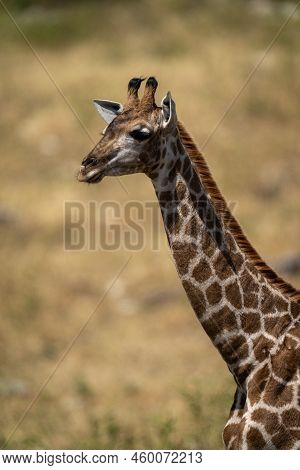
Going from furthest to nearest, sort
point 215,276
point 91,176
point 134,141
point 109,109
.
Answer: point 109,109
point 215,276
point 134,141
point 91,176

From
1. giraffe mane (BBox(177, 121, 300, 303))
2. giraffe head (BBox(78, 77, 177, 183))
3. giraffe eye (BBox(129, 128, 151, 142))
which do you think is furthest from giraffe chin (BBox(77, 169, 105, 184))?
giraffe mane (BBox(177, 121, 300, 303))

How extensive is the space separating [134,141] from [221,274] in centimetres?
137

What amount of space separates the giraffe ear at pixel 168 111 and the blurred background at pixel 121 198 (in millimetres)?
4363

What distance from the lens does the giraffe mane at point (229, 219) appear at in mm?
8852

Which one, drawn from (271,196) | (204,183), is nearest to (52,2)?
(271,196)

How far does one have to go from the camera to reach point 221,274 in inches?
345

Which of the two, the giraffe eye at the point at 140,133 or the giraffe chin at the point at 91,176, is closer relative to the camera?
the giraffe chin at the point at 91,176

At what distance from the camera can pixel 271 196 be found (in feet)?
90.5

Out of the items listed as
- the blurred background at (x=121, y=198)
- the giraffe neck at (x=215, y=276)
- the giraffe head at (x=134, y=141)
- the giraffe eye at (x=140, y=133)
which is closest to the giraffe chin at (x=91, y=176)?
the giraffe head at (x=134, y=141)

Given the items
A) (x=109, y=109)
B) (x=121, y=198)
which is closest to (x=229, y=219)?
(x=109, y=109)

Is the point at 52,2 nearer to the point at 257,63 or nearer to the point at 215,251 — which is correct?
the point at 257,63

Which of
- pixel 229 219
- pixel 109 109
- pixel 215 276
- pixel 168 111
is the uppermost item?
pixel 168 111

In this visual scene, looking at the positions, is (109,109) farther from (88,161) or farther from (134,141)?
(88,161)

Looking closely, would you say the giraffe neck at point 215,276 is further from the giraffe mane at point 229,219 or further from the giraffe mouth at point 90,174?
the giraffe mouth at point 90,174
